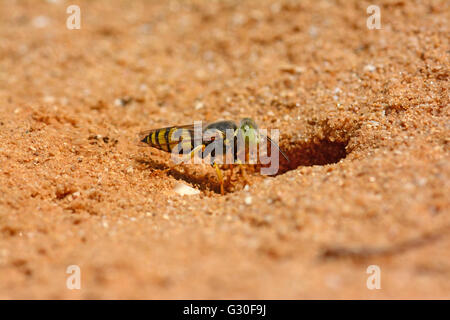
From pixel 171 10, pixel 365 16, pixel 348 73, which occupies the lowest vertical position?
pixel 348 73

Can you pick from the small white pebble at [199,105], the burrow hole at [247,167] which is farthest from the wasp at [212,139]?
the small white pebble at [199,105]

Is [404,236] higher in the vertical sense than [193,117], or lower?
lower

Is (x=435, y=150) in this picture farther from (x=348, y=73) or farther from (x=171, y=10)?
(x=171, y=10)

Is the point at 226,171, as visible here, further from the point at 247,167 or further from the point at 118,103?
the point at 118,103

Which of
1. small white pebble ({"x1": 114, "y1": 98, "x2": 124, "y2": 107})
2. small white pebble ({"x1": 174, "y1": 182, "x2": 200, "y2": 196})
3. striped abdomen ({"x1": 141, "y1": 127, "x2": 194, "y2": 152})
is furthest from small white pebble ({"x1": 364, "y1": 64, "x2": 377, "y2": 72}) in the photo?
small white pebble ({"x1": 114, "y1": 98, "x2": 124, "y2": 107})

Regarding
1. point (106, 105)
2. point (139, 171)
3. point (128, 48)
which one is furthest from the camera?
point (128, 48)

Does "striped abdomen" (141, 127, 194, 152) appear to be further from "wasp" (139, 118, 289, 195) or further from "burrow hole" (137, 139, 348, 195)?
"burrow hole" (137, 139, 348, 195)

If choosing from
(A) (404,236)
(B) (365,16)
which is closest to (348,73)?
(B) (365,16)
